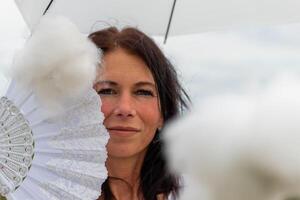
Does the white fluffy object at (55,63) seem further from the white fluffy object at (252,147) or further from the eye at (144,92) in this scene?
the white fluffy object at (252,147)

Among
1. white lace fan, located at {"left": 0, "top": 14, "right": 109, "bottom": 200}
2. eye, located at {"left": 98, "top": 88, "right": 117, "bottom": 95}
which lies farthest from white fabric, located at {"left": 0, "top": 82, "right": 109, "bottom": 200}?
eye, located at {"left": 98, "top": 88, "right": 117, "bottom": 95}

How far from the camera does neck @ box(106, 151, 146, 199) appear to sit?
90cm

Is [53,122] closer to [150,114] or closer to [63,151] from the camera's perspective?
[63,151]

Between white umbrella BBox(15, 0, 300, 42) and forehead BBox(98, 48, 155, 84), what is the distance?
26 centimetres

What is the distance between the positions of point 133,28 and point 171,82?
15 centimetres

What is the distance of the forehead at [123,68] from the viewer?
0.84 meters

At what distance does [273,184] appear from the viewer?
0.41ft

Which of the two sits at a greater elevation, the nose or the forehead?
the forehead

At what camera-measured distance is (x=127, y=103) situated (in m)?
0.80

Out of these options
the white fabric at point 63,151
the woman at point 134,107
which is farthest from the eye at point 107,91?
the white fabric at point 63,151

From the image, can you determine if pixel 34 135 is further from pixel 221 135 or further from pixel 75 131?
pixel 221 135

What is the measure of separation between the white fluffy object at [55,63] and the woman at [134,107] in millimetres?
151

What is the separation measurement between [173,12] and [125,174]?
709mm

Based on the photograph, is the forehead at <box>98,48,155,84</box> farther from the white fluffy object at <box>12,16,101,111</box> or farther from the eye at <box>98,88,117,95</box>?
the white fluffy object at <box>12,16,101,111</box>
